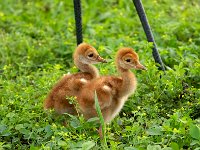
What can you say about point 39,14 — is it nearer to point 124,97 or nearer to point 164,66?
point 164,66

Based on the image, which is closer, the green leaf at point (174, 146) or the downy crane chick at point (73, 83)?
the green leaf at point (174, 146)

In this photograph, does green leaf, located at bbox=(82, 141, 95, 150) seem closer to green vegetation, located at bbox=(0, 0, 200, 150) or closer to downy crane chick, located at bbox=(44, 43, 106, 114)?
green vegetation, located at bbox=(0, 0, 200, 150)

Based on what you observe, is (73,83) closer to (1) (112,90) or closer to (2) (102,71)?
(1) (112,90)

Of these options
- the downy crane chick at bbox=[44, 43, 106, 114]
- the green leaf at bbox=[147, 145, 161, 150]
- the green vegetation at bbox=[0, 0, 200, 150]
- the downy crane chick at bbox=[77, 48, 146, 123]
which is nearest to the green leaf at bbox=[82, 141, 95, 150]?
the green vegetation at bbox=[0, 0, 200, 150]

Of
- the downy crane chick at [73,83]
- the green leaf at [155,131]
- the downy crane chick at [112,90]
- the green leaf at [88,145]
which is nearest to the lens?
the green leaf at [88,145]

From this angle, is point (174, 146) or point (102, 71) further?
point (102, 71)

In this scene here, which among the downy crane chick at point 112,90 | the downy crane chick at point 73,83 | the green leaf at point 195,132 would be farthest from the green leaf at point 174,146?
the downy crane chick at point 73,83

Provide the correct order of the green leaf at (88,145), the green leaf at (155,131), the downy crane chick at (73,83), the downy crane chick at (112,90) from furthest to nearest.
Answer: the downy crane chick at (73,83) → the downy crane chick at (112,90) → the green leaf at (155,131) → the green leaf at (88,145)

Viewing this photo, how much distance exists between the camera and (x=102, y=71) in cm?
605

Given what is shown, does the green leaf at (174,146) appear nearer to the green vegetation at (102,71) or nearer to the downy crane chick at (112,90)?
the green vegetation at (102,71)

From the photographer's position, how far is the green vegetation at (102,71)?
4.99 metres

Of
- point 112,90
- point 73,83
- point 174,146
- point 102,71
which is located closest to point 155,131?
point 174,146

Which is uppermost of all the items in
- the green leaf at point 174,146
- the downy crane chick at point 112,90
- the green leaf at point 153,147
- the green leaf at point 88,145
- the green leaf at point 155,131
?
the downy crane chick at point 112,90

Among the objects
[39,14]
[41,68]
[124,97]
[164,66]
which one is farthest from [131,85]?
[39,14]
